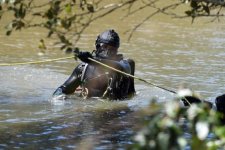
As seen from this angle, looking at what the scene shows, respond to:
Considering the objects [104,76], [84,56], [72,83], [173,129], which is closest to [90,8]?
[173,129]

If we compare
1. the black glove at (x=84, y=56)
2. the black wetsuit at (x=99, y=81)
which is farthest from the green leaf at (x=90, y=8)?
the black wetsuit at (x=99, y=81)

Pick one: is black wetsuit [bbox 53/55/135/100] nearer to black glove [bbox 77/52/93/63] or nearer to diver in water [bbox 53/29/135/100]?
diver in water [bbox 53/29/135/100]

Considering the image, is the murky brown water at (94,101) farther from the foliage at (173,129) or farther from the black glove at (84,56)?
the foliage at (173,129)

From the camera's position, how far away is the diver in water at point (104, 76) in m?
8.42

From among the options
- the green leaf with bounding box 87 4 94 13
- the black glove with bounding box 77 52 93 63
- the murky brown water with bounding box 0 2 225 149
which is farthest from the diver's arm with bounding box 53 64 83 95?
the green leaf with bounding box 87 4 94 13

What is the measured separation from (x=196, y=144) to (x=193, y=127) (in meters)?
0.08

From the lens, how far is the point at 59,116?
308 inches

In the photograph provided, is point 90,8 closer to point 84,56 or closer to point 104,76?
point 84,56

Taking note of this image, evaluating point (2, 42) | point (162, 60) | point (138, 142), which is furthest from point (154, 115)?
point (2, 42)

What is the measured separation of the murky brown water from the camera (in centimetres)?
684

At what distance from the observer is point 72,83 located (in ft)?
28.7

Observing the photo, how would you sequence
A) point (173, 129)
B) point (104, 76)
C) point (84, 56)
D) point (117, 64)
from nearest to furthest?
point (173, 129), point (84, 56), point (117, 64), point (104, 76)

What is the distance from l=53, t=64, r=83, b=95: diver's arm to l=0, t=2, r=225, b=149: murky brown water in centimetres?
15

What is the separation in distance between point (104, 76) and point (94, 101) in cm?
37
